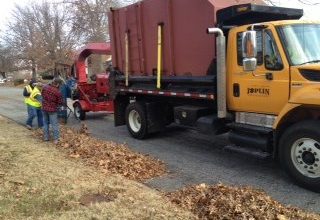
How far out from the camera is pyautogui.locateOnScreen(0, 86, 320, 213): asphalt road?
21.4 feet

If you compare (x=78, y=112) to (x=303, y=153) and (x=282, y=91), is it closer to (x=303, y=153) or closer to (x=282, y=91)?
(x=282, y=91)

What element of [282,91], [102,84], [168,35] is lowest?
[102,84]

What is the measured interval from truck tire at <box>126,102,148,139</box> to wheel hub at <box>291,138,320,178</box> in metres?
4.62

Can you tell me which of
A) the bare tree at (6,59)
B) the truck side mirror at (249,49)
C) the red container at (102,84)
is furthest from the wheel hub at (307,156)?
the bare tree at (6,59)

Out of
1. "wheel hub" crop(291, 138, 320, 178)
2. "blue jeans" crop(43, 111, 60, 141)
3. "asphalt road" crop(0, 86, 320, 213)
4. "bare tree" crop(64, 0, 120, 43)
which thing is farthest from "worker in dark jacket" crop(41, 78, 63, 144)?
"bare tree" crop(64, 0, 120, 43)

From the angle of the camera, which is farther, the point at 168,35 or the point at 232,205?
the point at 168,35

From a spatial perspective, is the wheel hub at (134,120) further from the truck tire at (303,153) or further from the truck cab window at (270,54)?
the truck tire at (303,153)

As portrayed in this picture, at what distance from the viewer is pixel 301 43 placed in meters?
6.94

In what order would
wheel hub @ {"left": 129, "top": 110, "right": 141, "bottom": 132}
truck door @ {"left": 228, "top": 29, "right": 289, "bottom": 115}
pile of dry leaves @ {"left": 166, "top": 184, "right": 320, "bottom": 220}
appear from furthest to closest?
wheel hub @ {"left": 129, "top": 110, "right": 141, "bottom": 132}
truck door @ {"left": 228, "top": 29, "right": 289, "bottom": 115}
pile of dry leaves @ {"left": 166, "top": 184, "right": 320, "bottom": 220}

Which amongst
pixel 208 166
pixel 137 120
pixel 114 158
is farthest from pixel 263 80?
pixel 137 120

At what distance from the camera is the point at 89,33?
40.7 metres

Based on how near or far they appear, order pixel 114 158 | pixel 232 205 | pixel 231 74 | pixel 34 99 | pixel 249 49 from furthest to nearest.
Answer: pixel 34 99
pixel 114 158
pixel 231 74
pixel 249 49
pixel 232 205

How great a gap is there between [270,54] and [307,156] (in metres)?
1.67

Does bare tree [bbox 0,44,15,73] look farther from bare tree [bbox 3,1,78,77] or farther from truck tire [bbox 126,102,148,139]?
truck tire [bbox 126,102,148,139]
